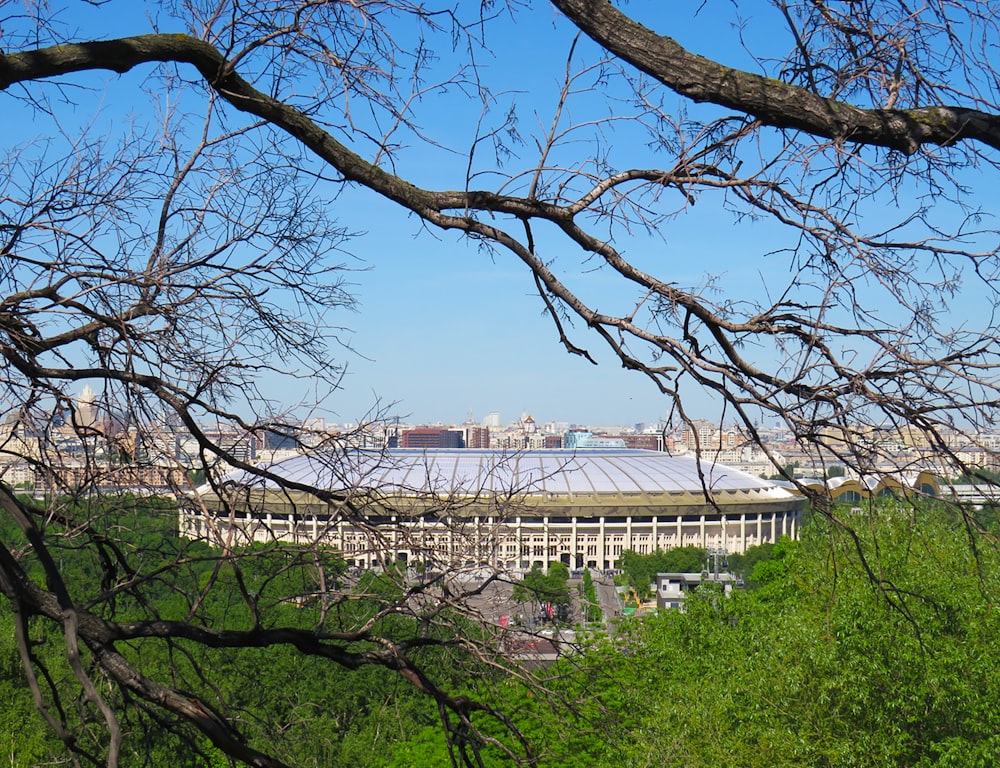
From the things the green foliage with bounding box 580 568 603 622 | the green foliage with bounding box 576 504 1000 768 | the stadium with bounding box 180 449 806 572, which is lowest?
the green foliage with bounding box 576 504 1000 768

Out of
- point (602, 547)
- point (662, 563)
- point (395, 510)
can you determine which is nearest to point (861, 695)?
point (395, 510)

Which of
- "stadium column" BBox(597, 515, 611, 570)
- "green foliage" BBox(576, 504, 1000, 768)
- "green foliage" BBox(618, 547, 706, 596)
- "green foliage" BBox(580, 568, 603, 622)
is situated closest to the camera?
"green foliage" BBox(580, 568, 603, 622)

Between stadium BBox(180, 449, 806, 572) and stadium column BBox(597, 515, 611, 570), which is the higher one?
stadium BBox(180, 449, 806, 572)

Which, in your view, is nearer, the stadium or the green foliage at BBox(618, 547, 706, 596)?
the stadium

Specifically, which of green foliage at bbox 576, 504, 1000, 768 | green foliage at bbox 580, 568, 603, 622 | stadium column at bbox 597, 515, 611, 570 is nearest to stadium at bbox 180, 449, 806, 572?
green foliage at bbox 580, 568, 603, 622

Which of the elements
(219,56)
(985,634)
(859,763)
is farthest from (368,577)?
(985,634)

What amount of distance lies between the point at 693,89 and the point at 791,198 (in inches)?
15.5

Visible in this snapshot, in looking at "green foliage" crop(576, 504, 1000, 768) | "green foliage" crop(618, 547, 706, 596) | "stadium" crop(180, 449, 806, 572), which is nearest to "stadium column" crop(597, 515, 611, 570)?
"green foliage" crop(618, 547, 706, 596)

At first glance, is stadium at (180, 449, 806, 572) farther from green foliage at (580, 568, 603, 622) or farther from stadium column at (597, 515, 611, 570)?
stadium column at (597, 515, 611, 570)

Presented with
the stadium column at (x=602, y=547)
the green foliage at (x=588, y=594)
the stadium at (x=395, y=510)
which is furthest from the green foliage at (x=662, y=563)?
the stadium at (x=395, y=510)

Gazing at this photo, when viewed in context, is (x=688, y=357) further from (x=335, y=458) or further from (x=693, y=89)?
(x=335, y=458)

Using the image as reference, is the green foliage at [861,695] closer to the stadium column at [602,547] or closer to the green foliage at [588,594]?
the green foliage at [588,594]

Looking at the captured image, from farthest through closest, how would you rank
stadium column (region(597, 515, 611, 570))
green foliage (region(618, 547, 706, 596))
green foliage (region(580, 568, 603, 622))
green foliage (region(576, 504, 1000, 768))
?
stadium column (region(597, 515, 611, 570)) < green foliage (region(618, 547, 706, 596)) < green foliage (region(576, 504, 1000, 768)) < green foliage (region(580, 568, 603, 622))

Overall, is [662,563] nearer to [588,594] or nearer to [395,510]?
[588,594]
